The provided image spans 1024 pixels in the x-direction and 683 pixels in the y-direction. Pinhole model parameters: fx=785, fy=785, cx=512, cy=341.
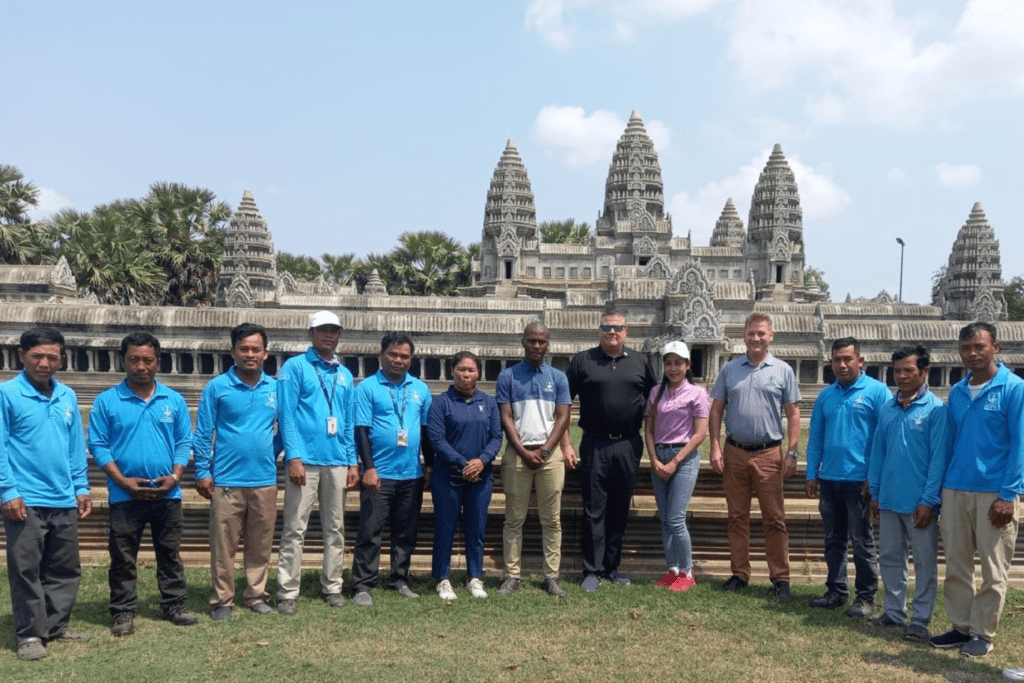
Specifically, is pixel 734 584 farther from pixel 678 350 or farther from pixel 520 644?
pixel 520 644

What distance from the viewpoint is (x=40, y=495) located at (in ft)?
19.0

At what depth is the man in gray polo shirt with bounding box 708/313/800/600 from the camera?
7.11 m

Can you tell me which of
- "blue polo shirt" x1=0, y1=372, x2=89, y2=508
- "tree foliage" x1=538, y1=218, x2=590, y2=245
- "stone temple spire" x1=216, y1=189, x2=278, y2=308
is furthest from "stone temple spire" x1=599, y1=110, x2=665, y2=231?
"blue polo shirt" x1=0, y1=372, x2=89, y2=508

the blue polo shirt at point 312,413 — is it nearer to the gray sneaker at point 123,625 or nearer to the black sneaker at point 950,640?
the gray sneaker at point 123,625

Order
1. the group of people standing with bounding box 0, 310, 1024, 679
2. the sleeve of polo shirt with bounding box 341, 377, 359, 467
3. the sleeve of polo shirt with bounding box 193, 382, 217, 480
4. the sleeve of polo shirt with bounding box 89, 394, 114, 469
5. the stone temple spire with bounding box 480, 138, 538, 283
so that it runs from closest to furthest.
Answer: the group of people standing with bounding box 0, 310, 1024, 679 → the sleeve of polo shirt with bounding box 89, 394, 114, 469 → the sleeve of polo shirt with bounding box 193, 382, 217, 480 → the sleeve of polo shirt with bounding box 341, 377, 359, 467 → the stone temple spire with bounding box 480, 138, 538, 283

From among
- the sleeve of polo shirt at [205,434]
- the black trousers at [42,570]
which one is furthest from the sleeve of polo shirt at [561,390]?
the black trousers at [42,570]

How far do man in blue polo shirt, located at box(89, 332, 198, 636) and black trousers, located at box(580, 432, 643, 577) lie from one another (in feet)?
11.4

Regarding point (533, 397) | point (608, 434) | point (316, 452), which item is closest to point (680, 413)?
point (608, 434)

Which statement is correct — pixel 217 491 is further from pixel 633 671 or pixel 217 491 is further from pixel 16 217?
pixel 16 217

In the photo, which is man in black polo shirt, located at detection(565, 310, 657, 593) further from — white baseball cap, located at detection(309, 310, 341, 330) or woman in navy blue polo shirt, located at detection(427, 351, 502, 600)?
white baseball cap, located at detection(309, 310, 341, 330)

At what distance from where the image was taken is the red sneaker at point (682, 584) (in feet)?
23.5

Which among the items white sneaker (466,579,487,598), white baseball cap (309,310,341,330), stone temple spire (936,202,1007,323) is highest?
stone temple spire (936,202,1007,323)

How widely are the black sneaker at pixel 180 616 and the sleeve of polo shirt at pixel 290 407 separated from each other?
4.69 feet

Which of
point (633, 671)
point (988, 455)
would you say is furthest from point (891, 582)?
point (633, 671)
